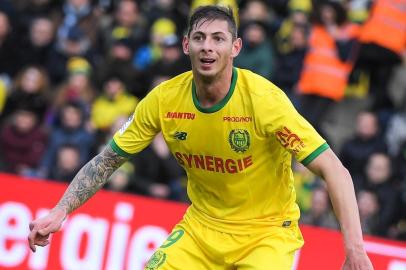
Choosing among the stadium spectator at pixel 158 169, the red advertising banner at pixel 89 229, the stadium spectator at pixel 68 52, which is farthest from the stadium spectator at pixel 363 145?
the stadium spectator at pixel 68 52

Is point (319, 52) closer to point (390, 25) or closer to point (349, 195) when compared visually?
point (390, 25)

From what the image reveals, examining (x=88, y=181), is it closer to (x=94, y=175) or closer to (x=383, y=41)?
(x=94, y=175)

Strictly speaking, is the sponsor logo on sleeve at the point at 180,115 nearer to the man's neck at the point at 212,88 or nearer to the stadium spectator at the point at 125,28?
the man's neck at the point at 212,88

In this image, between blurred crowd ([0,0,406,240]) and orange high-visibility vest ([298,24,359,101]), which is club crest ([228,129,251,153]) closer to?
blurred crowd ([0,0,406,240])

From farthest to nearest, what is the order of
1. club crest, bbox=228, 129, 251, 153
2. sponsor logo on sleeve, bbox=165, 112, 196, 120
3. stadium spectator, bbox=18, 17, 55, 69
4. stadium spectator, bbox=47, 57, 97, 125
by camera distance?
stadium spectator, bbox=18, 17, 55, 69 → stadium spectator, bbox=47, 57, 97, 125 → sponsor logo on sleeve, bbox=165, 112, 196, 120 → club crest, bbox=228, 129, 251, 153

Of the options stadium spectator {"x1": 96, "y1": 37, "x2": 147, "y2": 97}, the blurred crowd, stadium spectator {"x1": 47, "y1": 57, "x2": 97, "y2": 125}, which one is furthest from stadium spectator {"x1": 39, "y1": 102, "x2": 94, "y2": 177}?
stadium spectator {"x1": 96, "y1": 37, "x2": 147, "y2": 97}

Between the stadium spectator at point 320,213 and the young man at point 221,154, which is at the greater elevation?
the young man at point 221,154

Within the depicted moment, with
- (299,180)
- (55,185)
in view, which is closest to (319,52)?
(299,180)

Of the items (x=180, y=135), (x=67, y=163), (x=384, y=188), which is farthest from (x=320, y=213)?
(x=180, y=135)

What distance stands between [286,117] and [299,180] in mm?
6105

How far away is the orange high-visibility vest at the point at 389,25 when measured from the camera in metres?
13.7

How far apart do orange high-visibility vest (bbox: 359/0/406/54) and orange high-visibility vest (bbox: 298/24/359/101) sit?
0.27 meters

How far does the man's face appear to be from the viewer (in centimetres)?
711

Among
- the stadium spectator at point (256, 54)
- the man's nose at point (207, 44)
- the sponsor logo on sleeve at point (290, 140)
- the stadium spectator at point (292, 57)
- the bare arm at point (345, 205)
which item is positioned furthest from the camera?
the stadium spectator at point (256, 54)
